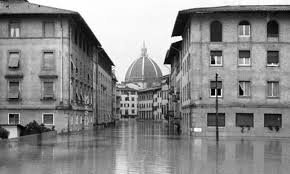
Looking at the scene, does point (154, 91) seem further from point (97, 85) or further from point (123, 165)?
point (123, 165)

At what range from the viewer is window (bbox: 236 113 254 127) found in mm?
43219

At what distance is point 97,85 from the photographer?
72.8 meters

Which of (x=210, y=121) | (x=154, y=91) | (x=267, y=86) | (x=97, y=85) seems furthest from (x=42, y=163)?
(x=154, y=91)

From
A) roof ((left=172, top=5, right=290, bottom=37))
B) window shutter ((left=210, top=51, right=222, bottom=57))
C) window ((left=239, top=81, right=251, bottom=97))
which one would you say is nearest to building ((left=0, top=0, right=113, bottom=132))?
roof ((left=172, top=5, right=290, bottom=37))

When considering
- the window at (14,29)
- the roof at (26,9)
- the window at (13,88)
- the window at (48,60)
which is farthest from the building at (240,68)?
the window at (13,88)

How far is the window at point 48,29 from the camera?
4691cm

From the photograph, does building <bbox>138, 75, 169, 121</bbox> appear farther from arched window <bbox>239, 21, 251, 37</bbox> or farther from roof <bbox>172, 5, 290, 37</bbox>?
roof <bbox>172, 5, 290, 37</bbox>

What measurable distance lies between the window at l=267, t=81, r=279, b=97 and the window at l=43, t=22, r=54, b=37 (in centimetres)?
2126

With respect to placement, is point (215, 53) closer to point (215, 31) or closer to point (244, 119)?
point (215, 31)

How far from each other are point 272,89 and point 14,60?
2474 centimetres

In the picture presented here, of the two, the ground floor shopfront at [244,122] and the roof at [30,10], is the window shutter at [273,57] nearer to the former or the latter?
the ground floor shopfront at [244,122]

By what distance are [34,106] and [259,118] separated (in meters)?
21.4

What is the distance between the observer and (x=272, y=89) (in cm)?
4381

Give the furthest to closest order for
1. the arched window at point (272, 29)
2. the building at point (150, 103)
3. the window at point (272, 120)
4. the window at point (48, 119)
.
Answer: the building at point (150, 103)
the window at point (48, 119)
the arched window at point (272, 29)
the window at point (272, 120)
